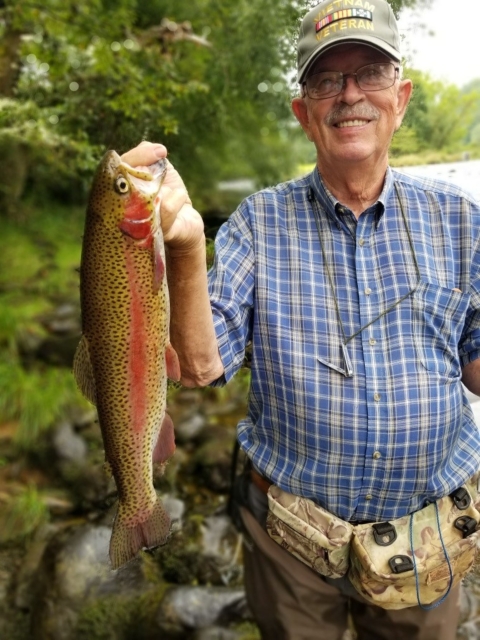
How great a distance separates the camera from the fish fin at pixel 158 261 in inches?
54.6

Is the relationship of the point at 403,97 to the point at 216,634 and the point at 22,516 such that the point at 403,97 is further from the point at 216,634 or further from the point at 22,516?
the point at 22,516

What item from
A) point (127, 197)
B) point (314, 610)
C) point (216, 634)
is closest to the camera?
point (127, 197)

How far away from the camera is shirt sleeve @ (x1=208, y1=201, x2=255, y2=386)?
6.20ft

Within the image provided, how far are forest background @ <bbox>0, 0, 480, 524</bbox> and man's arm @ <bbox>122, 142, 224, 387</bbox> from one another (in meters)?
1.15

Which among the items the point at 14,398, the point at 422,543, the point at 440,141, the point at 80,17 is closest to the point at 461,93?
the point at 440,141

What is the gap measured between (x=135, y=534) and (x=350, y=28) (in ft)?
5.58

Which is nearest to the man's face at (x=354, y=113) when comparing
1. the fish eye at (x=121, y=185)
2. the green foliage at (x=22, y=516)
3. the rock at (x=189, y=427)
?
the fish eye at (x=121, y=185)

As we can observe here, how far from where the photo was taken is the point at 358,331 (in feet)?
6.48

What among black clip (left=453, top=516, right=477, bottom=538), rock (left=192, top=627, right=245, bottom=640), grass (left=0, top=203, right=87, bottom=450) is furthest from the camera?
grass (left=0, top=203, right=87, bottom=450)

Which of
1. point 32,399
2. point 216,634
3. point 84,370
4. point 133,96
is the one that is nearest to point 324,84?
point 84,370

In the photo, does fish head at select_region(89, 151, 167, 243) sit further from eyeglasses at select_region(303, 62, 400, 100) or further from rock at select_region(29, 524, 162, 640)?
rock at select_region(29, 524, 162, 640)

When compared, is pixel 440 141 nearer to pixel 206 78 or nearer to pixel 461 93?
pixel 461 93

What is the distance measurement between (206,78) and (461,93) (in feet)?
8.74

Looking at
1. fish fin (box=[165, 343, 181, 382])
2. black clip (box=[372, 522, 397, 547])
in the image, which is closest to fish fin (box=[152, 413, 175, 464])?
fish fin (box=[165, 343, 181, 382])
